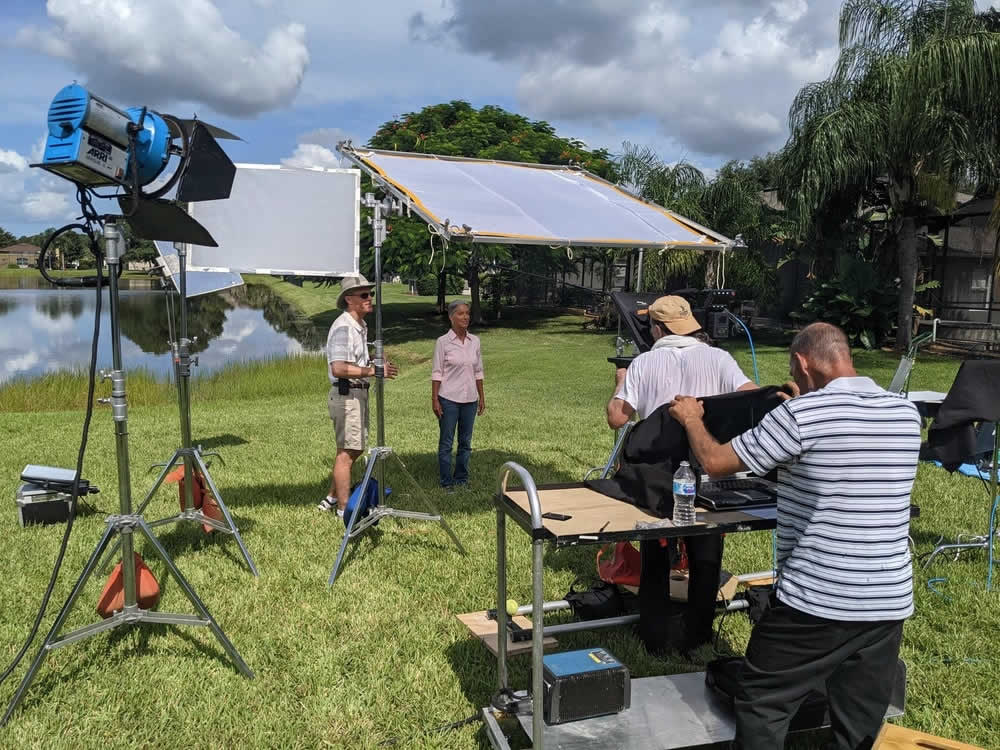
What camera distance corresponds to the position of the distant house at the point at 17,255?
133 metres

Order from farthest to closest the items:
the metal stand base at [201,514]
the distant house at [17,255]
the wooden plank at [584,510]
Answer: the distant house at [17,255], the metal stand base at [201,514], the wooden plank at [584,510]

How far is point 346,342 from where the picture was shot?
19.6ft

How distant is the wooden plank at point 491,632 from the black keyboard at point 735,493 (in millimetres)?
1121

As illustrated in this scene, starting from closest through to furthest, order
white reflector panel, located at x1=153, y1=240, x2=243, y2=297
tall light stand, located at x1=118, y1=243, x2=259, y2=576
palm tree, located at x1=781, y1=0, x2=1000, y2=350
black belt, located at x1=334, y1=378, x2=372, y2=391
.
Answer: tall light stand, located at x1=118, y1=243, x2=259, y2=576 < white reflector panel, located at x1=153, y1=240, x2=243, y2=297 < black belt, located at x1=334, y1=378, x2=372, y2=391 < palm tree, located at x1=781, y1=0, x2=1000, y2=350

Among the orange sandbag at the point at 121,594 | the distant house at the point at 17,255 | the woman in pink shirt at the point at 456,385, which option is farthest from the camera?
the distant house at the point at 17,255

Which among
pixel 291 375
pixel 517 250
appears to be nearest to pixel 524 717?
pixel 291 375

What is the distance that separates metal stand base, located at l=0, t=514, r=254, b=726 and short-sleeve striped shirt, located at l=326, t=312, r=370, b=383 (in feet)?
7.64

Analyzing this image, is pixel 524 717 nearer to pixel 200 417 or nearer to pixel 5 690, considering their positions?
pixel 5 690

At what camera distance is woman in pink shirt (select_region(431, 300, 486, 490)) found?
7316 millimetres

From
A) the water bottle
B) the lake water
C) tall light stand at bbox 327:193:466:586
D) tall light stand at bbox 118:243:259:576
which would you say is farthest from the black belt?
the lake water

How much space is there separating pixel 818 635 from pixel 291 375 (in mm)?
15569

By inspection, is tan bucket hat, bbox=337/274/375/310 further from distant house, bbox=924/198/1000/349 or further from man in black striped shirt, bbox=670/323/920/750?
distant house, bbox=924/198/1000/349

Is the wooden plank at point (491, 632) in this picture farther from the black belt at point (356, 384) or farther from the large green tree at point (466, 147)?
the large green tree at point (466, 147)

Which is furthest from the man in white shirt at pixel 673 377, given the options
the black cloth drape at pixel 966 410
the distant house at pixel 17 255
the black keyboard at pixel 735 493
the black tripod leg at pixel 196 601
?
the distant house at pixel 17 255
